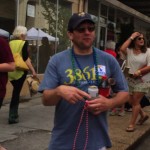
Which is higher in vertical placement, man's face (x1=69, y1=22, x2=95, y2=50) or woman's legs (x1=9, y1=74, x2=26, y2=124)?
man's face (x1=69, y1=22, x2=95, y2=50)

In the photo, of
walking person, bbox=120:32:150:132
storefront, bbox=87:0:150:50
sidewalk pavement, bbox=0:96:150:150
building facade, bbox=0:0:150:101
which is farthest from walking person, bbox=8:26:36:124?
storefront, bbox=87:0:150:50

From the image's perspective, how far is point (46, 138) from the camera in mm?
6215

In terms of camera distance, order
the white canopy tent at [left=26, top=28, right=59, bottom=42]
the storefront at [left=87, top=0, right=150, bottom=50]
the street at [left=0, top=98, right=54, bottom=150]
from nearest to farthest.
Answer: the street at [left=0, top=98, right=54, bottom=150], the white canopy tent at [left=26, top=28, right=59, bottom=42], the storefront at [left=87, top=0, right=150, bottom=50]

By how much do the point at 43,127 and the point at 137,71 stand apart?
186 centimetres

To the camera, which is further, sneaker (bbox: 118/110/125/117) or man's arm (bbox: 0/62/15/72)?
sneaker (bbox: 118/110/125/117)

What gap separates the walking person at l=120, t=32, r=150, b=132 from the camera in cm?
693

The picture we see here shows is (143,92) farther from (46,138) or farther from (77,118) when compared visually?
(77,118)

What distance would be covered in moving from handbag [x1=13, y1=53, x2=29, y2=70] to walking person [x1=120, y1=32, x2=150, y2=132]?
5.72 ft

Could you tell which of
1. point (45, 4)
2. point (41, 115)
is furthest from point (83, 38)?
point (45, 4)

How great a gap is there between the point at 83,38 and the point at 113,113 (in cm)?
595

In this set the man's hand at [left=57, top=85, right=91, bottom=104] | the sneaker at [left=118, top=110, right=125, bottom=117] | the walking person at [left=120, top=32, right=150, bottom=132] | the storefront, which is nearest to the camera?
the man's hand at [left=57, top=85, right=91, bottom=104]

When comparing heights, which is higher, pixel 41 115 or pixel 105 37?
pixel 105 37

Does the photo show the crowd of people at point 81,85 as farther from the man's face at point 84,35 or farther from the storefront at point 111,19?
the storefront at point 111,19

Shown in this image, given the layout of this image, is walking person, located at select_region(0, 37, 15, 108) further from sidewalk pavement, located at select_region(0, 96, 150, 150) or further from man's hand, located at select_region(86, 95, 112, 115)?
man's hand, located at select_region(86, 95, 112, 115)
